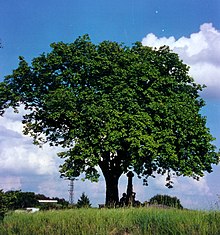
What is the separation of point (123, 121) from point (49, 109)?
4.71 metres

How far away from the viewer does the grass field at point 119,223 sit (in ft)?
39.8

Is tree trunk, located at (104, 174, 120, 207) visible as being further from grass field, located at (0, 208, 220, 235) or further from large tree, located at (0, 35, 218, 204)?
grass field, located at (0, 208, 220, 235)

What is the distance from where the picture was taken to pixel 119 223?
1423 cm

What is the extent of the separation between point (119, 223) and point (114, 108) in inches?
596

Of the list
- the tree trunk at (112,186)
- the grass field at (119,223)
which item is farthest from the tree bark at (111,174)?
the grass field at (119,223)

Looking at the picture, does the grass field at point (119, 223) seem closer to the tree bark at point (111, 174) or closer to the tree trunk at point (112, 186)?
Result: the tree bark at point (111, 174)

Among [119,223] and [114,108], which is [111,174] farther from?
[119,223]

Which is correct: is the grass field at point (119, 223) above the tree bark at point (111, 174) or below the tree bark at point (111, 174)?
below

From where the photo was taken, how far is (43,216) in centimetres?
1703

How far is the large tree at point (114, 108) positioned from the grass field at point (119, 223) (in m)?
11.4

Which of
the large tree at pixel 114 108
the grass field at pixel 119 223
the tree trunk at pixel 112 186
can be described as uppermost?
the large tree at pixel 114 108

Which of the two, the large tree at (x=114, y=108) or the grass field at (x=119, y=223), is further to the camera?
the large tree at (x=114, y=108)

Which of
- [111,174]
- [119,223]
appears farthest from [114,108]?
[119,223]

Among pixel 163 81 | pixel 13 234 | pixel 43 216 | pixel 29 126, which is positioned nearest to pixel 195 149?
pixel 163 81
